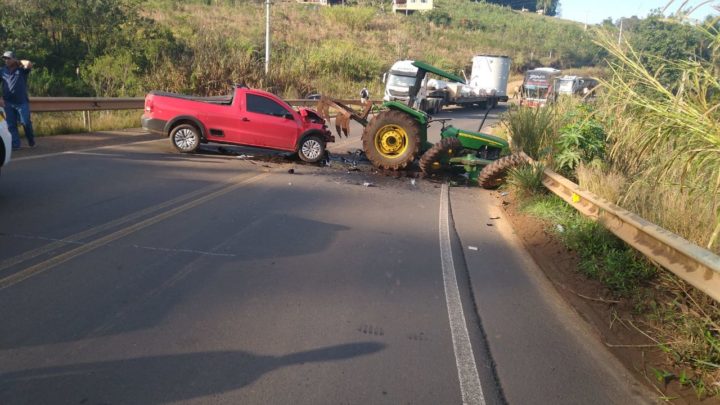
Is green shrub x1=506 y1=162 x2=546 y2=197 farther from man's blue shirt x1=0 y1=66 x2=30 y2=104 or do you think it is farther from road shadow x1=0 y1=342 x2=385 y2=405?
man's blue shirt x1=0 y1=66 x2=30 y2=104

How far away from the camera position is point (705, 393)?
4.04 m

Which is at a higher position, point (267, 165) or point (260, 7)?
point (260, 7)

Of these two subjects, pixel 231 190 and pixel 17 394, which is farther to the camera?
pixel 231 190

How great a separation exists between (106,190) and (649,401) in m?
7.96

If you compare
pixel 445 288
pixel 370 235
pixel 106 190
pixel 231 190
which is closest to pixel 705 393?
pixel 445 288

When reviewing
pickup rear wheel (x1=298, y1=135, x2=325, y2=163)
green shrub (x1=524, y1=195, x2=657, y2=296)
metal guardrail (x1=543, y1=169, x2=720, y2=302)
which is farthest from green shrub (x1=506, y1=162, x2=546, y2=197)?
pickup rear wheel (x1=298, y1=135, x2=325, y2=163)

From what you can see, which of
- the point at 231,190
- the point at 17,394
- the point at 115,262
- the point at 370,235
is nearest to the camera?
the point at 17,394

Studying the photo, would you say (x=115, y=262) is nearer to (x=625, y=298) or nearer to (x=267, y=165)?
(x=625, y=298)

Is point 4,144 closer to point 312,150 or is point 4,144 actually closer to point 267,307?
point 267,307

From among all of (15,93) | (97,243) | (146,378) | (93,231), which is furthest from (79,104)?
(146,378)

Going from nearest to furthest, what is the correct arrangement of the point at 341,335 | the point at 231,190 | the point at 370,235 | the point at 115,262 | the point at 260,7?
1. the point at 341,335
2. the point at 115,262
3. the point at 370,235
4. the point at 231,190
5. the point at 260,7

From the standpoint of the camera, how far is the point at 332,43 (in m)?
56.4

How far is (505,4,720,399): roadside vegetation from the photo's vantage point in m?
4.26

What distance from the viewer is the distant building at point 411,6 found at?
349ft
